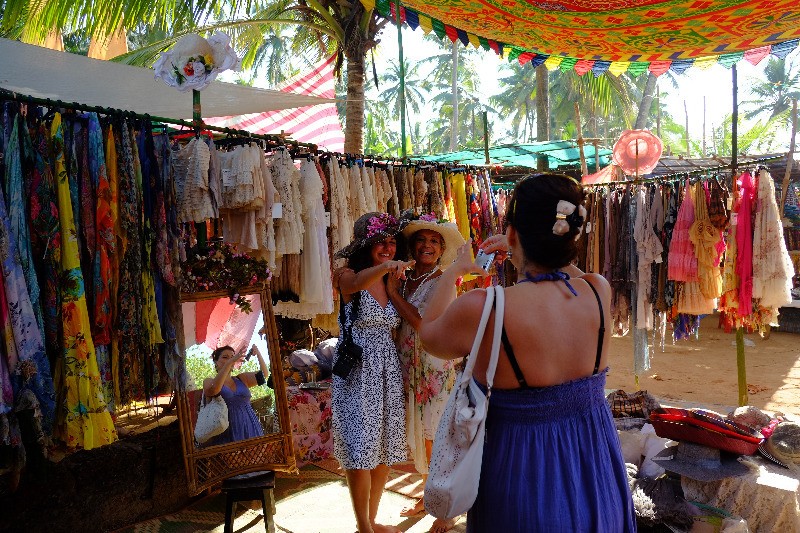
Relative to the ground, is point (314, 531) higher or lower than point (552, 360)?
lower

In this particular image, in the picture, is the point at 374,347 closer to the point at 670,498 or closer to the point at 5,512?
the point at 670,498

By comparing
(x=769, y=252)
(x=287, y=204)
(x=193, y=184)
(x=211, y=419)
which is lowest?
(x=211, y=419)

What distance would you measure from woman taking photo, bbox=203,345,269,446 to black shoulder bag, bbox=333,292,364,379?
632 millimetres

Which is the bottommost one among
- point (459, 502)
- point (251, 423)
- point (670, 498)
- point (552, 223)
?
point (670, 498)

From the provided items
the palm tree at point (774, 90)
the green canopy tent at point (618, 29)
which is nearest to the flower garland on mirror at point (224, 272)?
the green canopy tent at point (618, 29)

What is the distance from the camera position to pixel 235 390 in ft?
12.4

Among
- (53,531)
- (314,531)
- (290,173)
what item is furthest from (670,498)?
(53,531)

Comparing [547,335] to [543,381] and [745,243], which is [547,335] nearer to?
[543,381]

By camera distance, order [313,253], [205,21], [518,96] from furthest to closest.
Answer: [518,96]
[205,21]
[313,253]

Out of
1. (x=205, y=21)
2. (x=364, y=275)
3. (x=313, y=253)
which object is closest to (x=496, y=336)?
(x=364, y=275)

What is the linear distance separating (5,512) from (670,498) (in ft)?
12.1

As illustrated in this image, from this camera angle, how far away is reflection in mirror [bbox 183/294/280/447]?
367 cm

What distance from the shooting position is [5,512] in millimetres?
3438

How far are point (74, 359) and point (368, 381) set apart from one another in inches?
57.4
